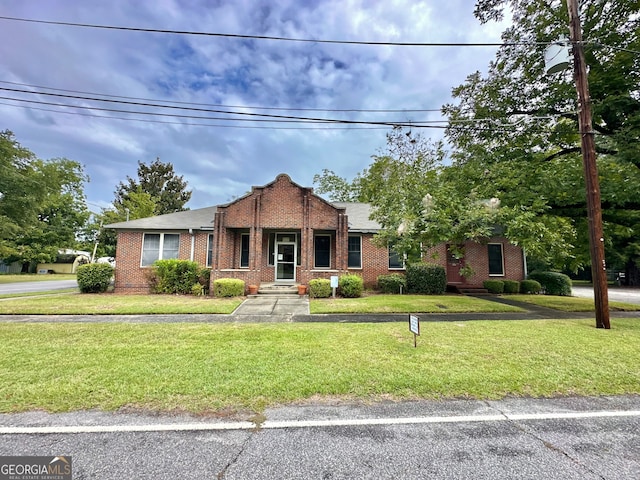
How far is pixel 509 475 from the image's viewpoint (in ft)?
7.25

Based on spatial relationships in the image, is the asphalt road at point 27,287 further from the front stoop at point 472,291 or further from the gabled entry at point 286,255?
the front stoop at point 472,291

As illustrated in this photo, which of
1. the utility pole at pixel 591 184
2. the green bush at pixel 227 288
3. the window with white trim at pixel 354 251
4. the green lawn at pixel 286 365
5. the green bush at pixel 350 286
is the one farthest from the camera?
the window with white trim at pixel 354 251

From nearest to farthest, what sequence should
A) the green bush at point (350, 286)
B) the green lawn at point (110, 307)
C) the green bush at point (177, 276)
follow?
1. the green lawn at point (110, 307)
2. the green bush at point (350, 286)
3. the green bush at point (177, 276)

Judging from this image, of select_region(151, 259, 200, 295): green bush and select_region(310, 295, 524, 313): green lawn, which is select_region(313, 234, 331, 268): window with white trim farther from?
select_region(151, 259, 200, 295): green bush

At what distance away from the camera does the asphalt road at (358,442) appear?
2.25 metres

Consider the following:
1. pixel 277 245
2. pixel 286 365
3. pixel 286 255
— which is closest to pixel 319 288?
pixel 286 255

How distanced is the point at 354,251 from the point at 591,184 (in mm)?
9910

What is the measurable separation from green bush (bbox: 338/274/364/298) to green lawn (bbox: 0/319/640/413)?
5579mm

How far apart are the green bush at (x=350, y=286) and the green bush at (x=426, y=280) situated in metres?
3.51

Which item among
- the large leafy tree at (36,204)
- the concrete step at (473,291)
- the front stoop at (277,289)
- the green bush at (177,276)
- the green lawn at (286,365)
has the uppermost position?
the large leafy tree at (36,204)

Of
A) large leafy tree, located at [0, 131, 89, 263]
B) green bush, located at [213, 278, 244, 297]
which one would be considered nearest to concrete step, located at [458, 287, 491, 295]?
green bush, located at [213, 278, 244, 297]

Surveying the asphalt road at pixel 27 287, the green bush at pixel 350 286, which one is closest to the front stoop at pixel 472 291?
the green bush at pixel 350 286

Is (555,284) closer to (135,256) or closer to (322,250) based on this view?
(322,250)

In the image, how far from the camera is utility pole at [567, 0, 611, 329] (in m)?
7.28
